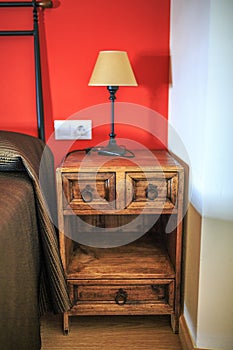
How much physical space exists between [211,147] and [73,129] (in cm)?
78

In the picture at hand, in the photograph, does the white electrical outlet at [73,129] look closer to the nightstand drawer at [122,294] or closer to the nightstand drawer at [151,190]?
the nightstand drawer at [151,190]

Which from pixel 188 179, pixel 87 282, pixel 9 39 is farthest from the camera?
pixel 9 39

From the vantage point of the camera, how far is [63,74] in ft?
5.67

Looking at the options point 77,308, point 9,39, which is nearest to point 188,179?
point 77,308

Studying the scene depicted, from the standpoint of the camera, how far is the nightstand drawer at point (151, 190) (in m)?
1.40

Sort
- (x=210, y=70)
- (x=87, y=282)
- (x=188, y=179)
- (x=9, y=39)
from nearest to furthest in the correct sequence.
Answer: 1. (x=210, y=70)
2. (x=188, y=179)
3. (x=87, y=282)
4. (x=9, y=39)

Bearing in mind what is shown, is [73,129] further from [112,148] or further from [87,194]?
[87,194]

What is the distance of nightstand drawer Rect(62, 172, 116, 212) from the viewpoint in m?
1.40

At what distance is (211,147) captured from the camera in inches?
46.0

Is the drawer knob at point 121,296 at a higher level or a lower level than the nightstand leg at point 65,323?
higher

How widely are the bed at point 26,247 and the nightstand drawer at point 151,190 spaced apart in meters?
0.32

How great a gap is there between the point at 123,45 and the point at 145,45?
0.10m

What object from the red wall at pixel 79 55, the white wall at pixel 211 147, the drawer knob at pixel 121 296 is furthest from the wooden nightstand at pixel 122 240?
the red wall at pixel 79 55

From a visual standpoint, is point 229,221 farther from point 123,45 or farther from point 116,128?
point 123,45
